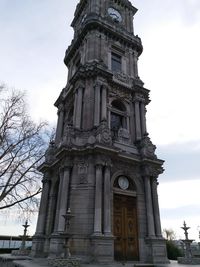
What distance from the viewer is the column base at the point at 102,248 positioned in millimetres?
12039

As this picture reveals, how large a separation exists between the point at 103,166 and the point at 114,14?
19.0m

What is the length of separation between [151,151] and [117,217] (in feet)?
18.7

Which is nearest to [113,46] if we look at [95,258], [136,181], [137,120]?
[137,120]

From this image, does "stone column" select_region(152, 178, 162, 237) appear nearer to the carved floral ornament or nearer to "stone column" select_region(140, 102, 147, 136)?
the carved floral ornament

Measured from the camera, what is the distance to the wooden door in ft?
46.4

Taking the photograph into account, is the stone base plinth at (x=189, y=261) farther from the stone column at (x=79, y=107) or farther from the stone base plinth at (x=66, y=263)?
the stone column at (x=79, y=107)

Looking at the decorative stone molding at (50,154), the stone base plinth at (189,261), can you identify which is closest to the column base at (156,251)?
the stone base plinth at (189,261)

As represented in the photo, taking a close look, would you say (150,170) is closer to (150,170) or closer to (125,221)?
(150,170)

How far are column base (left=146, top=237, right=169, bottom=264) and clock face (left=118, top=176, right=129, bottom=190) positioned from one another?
358 cm

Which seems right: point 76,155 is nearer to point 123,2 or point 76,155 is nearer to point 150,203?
point 150,203

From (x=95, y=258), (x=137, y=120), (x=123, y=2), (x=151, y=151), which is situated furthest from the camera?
(x=123, y=2)

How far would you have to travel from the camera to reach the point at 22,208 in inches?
765

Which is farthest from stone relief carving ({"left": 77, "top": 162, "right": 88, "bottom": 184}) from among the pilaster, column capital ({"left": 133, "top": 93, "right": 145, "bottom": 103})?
column capital ({"left": 133, "top": 93, "right": 145, "bottom": 103})

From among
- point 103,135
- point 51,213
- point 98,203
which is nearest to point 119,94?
point 103,135
